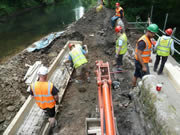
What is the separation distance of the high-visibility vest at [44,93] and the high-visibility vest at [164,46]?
155 inches

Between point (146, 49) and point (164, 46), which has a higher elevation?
point (146, 49)

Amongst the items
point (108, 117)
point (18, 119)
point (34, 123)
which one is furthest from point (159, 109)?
point (18, 119)

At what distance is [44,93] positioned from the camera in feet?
11.5

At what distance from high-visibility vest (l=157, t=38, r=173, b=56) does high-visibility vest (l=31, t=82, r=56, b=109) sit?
393 centimetres

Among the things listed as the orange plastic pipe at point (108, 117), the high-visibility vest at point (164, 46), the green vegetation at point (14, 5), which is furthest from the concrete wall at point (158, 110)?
the green vegetation at point (14, 5)

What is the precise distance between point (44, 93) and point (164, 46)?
4.22 meters

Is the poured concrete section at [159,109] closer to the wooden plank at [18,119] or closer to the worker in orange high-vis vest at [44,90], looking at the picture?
the worker in orange high-vis vest at [44,90]

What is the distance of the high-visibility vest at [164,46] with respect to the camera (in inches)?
191

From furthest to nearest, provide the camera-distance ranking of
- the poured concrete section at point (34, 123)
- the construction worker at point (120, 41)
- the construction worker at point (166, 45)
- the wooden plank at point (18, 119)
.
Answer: the construction worker at point (120, 41), the construction worker at point (166, 45), the poured concrete section at point (34, 123), the wooden plank at point (18, 119)

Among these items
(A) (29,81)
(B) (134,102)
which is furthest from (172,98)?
(A) (29,81)

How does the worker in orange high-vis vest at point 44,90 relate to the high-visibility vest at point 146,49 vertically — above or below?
below

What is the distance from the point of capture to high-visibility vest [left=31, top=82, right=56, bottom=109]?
136 inches

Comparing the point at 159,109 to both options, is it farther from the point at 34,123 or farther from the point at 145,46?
the point at 34,123

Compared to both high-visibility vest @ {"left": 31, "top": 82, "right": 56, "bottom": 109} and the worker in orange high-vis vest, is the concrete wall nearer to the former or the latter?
the worker in orange high-vis vest
